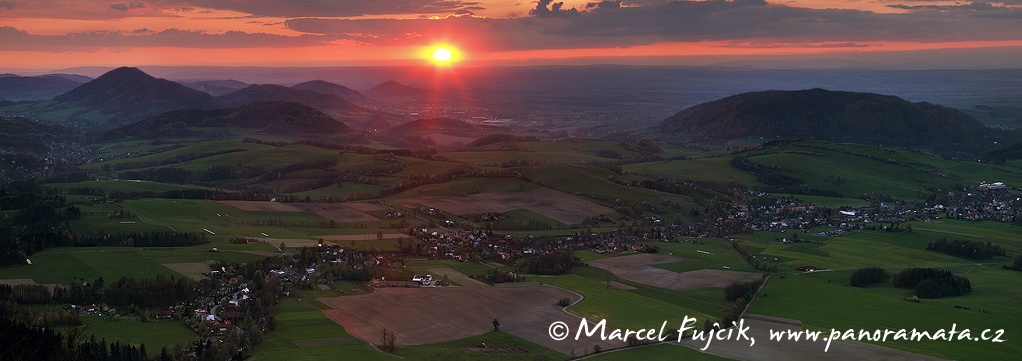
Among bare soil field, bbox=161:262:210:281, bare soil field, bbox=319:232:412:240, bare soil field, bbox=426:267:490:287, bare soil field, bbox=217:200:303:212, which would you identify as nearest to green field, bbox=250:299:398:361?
bare soil field, bbox=161:262:210:281

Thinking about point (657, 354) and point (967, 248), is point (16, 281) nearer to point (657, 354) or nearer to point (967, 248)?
point (657, 354)

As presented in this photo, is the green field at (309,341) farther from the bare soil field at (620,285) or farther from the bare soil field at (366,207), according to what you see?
the bare soil field at (366,207)

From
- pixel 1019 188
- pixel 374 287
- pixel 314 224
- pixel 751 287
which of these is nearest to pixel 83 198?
pixel 314 224

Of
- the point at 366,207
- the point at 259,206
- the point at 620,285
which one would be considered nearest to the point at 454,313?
the point at 620,285

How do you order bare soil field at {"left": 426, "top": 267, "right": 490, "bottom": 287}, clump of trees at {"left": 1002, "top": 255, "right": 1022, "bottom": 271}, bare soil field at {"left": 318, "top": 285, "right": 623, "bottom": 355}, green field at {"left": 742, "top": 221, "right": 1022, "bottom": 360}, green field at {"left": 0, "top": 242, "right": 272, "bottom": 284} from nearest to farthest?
bare soil field at {"left": 318, "top": 285, "right": 623, "bottom": 355}
green field at {"left": 742, "top": 221, "right": 1022, "bottom": 360}
green field at {"left": 0, "top": 242, "right": 272, "bottom": 284}
bare soil field at {"left": 426, "top": 267, "right": 490, "bottom": 287}
clump of trees at {"left": 1002, "top": 255, "right": 1022, "bottom": 271}

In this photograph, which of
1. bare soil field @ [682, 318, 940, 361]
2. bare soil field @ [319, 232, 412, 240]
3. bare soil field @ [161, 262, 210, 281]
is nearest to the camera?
bare soil field @ [682, 318, 940, 361]

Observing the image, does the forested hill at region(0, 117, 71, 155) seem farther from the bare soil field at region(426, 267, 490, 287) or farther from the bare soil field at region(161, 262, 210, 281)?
the bare soil field at region(426, 267, 490, 287)

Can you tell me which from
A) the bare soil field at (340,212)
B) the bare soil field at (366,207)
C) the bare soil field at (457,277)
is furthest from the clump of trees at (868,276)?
the bare soil field at (366,207)
